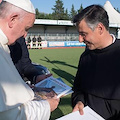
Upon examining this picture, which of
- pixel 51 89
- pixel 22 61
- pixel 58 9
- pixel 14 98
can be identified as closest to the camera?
pixel 14 98

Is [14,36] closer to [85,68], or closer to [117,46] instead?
[85,68]

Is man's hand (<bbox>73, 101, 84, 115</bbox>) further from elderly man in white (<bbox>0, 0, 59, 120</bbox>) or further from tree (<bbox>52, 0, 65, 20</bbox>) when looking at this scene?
tree (<bbox>52, 0, 65, 20</bbox>)

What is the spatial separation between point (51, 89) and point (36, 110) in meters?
0.63

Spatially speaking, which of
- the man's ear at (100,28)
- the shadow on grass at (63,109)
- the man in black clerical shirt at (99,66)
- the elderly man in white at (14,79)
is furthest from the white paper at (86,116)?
the shadow on grass at (63,109)

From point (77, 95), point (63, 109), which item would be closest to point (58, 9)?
point (63, 109)

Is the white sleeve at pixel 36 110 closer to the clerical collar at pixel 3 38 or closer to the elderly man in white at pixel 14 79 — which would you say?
the elderly man in white at pixel 14 79

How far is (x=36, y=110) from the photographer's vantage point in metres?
1.28

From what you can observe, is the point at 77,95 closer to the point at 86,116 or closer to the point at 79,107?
the point at 79,107

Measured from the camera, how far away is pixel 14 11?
1.33 m

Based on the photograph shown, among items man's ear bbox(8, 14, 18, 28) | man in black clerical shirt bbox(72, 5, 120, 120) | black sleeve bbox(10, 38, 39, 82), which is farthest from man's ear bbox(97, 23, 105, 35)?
black sleeve bbox(10, 38, 39, 82)

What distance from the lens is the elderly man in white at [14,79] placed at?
119 cm

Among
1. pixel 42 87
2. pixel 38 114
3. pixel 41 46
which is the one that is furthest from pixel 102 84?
pixel 41 46

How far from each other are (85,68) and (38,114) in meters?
0.91

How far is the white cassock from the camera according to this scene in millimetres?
1178
